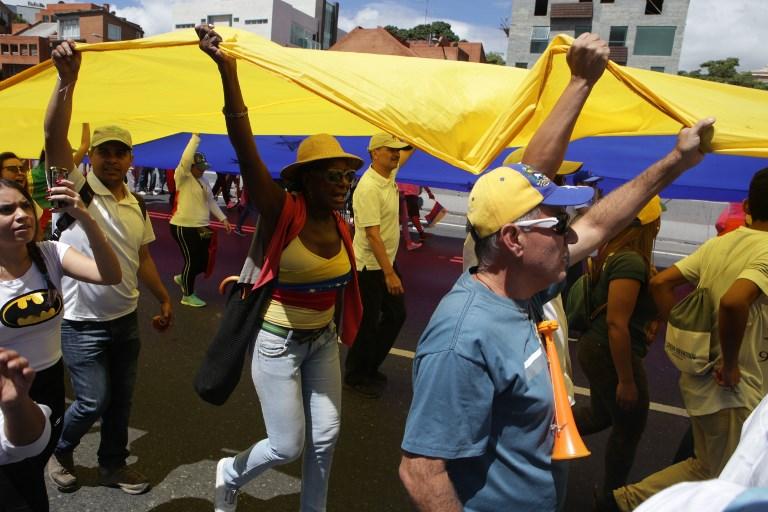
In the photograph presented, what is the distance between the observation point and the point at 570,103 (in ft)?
6.54

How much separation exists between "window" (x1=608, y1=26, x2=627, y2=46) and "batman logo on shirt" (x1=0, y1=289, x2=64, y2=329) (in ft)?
168

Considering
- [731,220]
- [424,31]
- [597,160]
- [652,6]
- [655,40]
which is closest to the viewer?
[731,220]

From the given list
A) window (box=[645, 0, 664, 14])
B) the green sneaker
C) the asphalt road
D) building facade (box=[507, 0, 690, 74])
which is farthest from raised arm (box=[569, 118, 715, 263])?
window (box=[645, 0, 664, 14])

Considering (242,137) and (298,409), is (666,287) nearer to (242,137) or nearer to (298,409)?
(298,409)

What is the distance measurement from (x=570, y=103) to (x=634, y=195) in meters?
0.39

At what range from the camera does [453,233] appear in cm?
1384

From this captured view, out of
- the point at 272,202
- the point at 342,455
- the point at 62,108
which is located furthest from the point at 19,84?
the point at 342,455

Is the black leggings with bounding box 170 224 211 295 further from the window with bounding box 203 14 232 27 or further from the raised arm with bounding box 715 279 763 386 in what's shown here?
the window with bounding box 203 14 232 27

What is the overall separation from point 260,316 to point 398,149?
6.77 ft

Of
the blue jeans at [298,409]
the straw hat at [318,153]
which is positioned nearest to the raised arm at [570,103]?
the straw hat at [318,153]

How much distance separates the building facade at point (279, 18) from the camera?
6506cm

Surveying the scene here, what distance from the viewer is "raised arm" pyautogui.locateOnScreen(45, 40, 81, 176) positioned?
2398mm

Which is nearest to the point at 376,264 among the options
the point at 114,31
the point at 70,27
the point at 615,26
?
the point at 615,26

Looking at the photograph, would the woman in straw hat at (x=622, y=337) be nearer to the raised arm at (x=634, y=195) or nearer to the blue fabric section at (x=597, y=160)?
the raised arm at (x=634, y=195)
